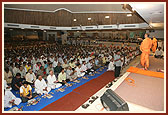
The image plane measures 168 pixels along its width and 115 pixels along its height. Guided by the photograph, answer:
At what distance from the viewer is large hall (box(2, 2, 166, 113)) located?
2914mm

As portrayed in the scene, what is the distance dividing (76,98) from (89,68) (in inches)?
141

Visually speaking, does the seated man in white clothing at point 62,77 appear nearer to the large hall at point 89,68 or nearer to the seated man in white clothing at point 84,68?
the large hall at point 89,68

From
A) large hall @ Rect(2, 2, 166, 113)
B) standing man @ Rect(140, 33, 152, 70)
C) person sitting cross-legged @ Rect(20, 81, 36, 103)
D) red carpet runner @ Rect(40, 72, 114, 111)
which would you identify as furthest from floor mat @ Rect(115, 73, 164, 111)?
person sitting cross-legged @ Rect(20, 81, 36, 103)

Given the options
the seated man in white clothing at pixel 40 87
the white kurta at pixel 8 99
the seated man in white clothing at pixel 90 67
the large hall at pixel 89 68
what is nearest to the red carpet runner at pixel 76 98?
the large hall at pixel 89 68

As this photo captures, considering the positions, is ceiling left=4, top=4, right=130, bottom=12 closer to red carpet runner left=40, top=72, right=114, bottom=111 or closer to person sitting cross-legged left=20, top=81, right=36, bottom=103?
red carpet runner left=40, top=72, right=114, bottom=111

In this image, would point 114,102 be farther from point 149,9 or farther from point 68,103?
point 149,9

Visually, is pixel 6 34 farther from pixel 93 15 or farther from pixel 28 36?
pixel 93 15

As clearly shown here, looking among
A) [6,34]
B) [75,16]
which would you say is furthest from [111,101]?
[6,34]

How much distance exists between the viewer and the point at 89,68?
8031 mm

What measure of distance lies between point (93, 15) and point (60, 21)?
4.49 metres

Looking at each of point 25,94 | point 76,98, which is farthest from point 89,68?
point 25,94

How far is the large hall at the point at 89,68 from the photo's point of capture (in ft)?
9.56

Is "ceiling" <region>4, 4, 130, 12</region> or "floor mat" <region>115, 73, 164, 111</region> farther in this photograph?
"ceiling" <region>4, 4, 130, 12</region>

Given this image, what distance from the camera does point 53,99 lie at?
4492 mm
